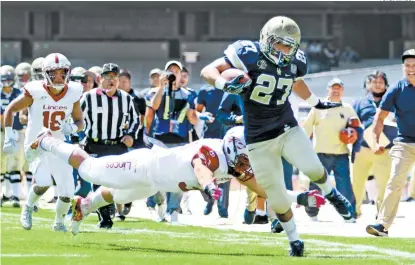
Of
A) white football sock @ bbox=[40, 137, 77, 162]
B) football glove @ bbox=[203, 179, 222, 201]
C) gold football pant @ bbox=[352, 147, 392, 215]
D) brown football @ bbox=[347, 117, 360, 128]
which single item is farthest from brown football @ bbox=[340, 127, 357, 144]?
football glove @ bbox=[203, 179, 222, 201]

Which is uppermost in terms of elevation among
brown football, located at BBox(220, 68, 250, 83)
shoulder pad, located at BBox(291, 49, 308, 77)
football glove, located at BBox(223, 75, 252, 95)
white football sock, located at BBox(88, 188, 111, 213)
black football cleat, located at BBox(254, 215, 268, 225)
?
shoulder pad, located at BBox(291, 49, 308, 77)

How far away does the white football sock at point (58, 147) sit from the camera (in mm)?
9625

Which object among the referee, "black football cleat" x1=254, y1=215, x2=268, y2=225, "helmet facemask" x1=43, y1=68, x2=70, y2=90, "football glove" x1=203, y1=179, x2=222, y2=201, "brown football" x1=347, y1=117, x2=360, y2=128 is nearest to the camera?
"football glove" x1=203, y1=179, x2=222, y2=201

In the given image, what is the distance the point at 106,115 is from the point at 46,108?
1.16 m

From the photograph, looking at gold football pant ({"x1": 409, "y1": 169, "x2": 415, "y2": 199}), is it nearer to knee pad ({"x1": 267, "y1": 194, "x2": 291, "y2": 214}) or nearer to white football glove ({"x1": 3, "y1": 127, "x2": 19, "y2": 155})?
white football glove ({"x1": 3, "y1": 127, "x2": 19, "y2": 155})

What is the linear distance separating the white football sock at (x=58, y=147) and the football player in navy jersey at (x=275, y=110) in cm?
166

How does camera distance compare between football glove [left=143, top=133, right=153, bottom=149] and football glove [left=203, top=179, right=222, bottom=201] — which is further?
football glove [left=143, top=133, right=153, bottom=149]

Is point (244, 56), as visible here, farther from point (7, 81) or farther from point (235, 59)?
point (7, 81)

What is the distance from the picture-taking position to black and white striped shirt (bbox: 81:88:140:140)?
12.0 m

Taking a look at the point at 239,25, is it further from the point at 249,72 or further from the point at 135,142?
the point at 249,72

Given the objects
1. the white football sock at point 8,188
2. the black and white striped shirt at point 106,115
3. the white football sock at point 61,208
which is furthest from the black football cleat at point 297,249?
the white football sock at point 8,188

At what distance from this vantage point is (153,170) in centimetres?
917

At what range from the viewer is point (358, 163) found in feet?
45.4

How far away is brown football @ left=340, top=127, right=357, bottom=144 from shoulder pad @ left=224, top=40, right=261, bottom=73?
4999 mm
